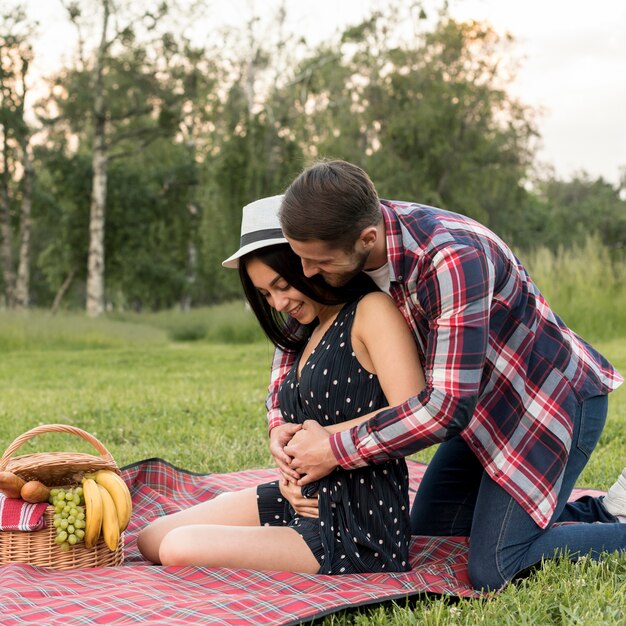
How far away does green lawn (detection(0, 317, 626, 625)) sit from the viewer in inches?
109

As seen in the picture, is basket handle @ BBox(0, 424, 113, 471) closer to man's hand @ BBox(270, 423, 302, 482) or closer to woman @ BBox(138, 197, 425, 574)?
woman @ BBox(138, 197, 425, 574)

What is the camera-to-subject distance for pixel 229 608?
2.77m

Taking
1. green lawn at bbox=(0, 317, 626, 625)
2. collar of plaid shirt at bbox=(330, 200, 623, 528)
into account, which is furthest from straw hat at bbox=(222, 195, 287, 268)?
green lawn at bbox=(0, 317, 626, 625)

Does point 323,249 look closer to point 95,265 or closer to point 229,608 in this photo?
point 229,608

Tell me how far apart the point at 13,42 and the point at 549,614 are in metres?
22.1

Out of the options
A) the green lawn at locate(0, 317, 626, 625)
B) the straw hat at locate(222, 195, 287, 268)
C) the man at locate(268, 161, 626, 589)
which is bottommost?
the green lawn at locate(0, 317, 626, 625)

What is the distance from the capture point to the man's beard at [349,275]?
2.88m

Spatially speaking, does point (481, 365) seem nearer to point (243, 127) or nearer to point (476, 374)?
point (476, 374)

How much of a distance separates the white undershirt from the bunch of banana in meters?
1.31

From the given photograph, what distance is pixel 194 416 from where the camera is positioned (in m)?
7.22

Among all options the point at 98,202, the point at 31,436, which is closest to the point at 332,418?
the point at 31,436

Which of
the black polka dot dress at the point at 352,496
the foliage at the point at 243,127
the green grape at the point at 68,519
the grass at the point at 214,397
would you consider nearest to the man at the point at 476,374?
the black polka dot dress at the point at 352,496

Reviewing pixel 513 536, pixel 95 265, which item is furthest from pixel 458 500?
pixel 95 265

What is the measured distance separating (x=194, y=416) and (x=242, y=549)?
413cm
